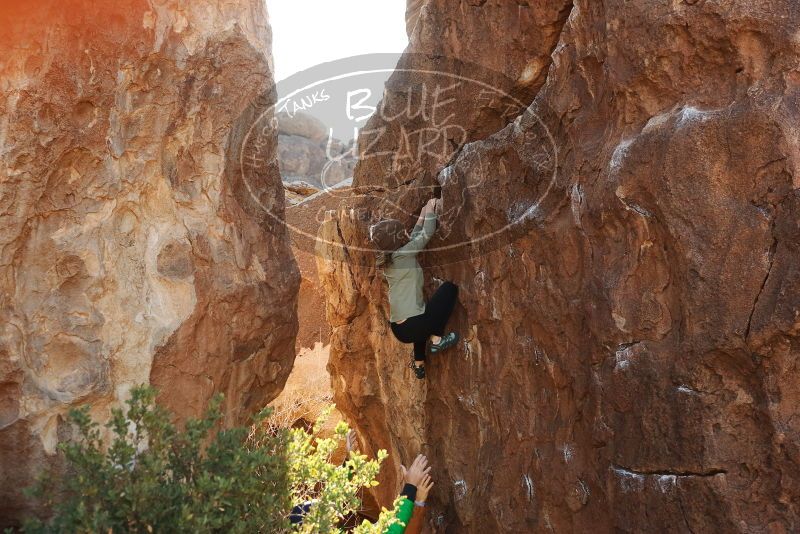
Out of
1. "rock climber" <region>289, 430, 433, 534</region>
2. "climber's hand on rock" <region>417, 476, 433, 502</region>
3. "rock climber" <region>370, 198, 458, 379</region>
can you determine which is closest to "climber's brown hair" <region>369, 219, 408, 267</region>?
"rock climber" <region>370, 198, 458, 379</region>

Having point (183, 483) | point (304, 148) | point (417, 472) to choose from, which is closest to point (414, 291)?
point (417, 472)

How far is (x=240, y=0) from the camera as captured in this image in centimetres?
497

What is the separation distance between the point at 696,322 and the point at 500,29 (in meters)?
3.23

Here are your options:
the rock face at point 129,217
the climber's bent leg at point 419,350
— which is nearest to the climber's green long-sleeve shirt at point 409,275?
the climber's bent leg at point 419,350

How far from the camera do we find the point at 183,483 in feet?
10.3

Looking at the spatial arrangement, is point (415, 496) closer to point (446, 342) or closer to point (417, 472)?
point (417, 472)

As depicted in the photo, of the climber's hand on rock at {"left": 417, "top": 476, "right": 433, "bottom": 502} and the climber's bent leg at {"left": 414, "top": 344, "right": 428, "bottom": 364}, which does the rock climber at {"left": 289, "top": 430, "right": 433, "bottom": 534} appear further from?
the climber's bent leg at {"left": 414, "top": 344, "right": 428, "bottom": 364}

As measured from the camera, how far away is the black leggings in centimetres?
542

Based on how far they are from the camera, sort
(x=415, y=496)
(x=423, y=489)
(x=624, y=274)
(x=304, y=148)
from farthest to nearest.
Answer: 1. (x=304, y=148)
2. (x=423, y=489)
3. (x=415, y=496)
4. (x=624, y=274)

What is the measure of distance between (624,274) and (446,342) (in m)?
1.93

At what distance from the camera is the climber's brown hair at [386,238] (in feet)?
19.0

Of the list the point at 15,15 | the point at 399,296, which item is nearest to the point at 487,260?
the point at 399,296
